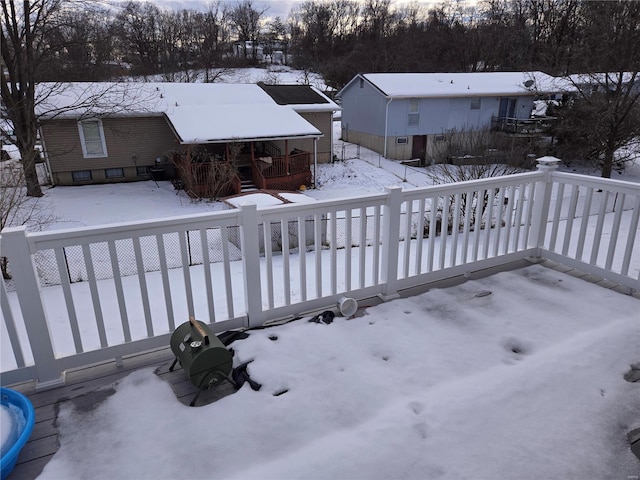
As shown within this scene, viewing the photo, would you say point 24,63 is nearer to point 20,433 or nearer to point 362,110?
point 362,110

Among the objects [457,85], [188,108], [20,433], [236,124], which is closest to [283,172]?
[236,124]

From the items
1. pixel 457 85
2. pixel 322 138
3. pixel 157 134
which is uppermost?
pixel 457 85

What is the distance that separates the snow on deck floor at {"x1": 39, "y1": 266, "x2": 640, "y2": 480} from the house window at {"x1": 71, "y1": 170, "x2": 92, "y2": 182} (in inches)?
511

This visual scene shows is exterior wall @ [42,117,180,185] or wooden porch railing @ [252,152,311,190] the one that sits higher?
exterior wall @ [42,117,180,185]

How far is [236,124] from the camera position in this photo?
13.1 m

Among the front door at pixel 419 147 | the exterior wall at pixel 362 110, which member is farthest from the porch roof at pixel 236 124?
the front door at pixel 419 147

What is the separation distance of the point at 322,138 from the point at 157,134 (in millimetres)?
5867

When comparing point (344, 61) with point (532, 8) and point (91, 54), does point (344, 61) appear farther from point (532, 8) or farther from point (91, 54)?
point (91, 54)

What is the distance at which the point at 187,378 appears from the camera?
228cm

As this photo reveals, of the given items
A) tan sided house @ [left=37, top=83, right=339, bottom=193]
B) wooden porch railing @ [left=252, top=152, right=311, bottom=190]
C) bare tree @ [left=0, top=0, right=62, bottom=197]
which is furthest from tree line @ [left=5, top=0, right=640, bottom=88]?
wooden porch railing @ [left=252, top=152, right=311, bottom=190]

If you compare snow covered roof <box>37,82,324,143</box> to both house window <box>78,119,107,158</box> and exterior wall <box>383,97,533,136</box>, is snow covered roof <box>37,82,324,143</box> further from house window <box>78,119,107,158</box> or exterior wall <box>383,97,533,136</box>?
exterior wall <box>383,97,533,136</box>

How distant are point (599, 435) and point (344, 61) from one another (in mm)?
32123

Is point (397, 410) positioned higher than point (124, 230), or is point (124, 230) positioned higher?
point (124, 230)

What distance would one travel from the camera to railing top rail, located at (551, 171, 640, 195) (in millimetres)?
3121
